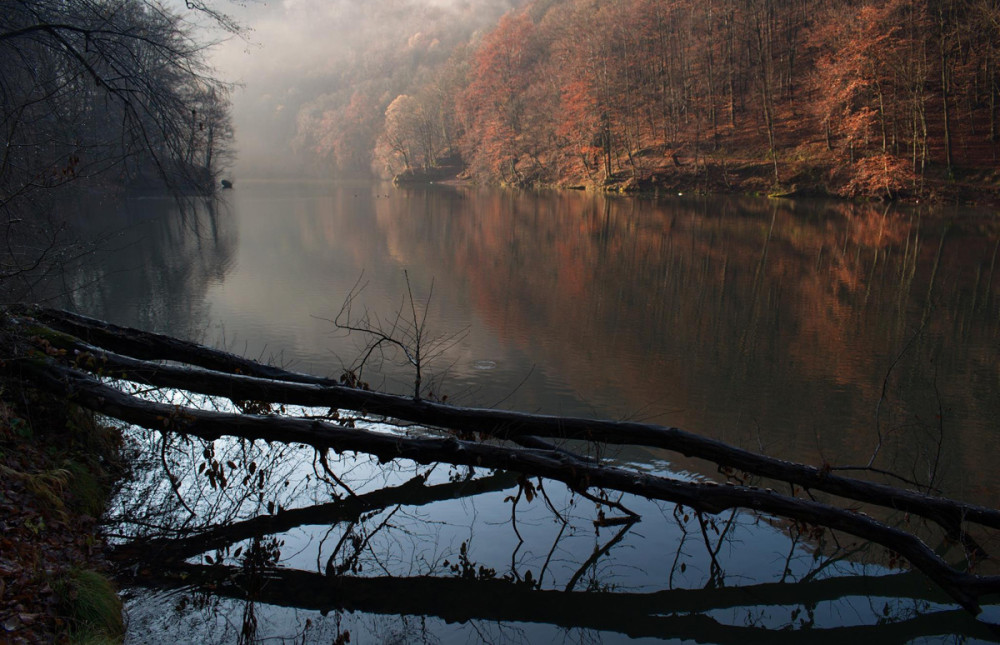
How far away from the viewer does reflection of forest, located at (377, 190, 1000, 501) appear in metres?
7.41

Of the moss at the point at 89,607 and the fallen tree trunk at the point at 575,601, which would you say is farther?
the fallen tree trunk at the point at 575,601

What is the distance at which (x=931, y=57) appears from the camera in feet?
111

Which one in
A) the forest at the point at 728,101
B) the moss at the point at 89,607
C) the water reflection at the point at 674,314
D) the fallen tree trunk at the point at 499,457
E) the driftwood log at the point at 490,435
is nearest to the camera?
the moss at the point at 89,607

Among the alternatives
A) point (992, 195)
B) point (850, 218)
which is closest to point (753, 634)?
point (850, 218)

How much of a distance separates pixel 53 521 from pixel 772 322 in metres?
10.3

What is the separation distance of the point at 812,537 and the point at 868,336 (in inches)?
264

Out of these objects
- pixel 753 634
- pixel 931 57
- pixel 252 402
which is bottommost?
pixel 753 634

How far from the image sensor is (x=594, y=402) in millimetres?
8070

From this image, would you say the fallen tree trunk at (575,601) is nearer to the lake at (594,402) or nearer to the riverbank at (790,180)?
the lake at (594,402)

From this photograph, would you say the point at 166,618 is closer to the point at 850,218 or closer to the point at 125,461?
the point at 125,461

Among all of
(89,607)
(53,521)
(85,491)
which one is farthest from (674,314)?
(89,607)

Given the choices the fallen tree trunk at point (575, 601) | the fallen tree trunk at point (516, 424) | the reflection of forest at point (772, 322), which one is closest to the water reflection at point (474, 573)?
the fallen tree trunk at point (575, 601)

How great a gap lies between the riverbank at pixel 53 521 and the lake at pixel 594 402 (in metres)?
A: 0.30

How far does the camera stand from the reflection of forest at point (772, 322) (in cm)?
741
